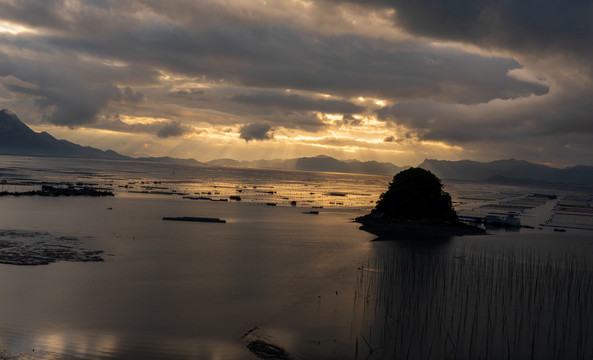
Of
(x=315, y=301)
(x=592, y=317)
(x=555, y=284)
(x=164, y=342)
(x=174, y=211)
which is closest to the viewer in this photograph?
(x=164, y=342)

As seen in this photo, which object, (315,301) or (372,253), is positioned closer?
(315,301)

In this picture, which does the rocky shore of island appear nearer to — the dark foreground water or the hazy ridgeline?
the dark foreground water

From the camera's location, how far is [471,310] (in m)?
29.5

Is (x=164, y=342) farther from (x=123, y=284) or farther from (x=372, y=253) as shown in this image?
(x=372, y=253)

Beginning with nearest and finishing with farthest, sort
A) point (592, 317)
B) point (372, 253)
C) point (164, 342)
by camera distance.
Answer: point (164, 342) < point (592, 317) < point (372, 253)

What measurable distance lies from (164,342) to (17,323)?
7.43 m

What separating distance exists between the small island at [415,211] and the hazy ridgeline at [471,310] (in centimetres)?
2284

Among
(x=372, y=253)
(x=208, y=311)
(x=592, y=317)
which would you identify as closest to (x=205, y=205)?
(x=372, y=253)

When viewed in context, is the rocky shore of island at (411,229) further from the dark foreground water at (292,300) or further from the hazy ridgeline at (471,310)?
the hazy ridgeline at (471,310)

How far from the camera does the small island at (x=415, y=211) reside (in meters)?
68.8

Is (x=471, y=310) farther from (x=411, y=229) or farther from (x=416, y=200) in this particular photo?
(x=416, y=200)

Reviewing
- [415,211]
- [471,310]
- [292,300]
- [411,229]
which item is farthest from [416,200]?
[292,300]

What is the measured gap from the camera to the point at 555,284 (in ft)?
121

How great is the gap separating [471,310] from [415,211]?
45.5 m
